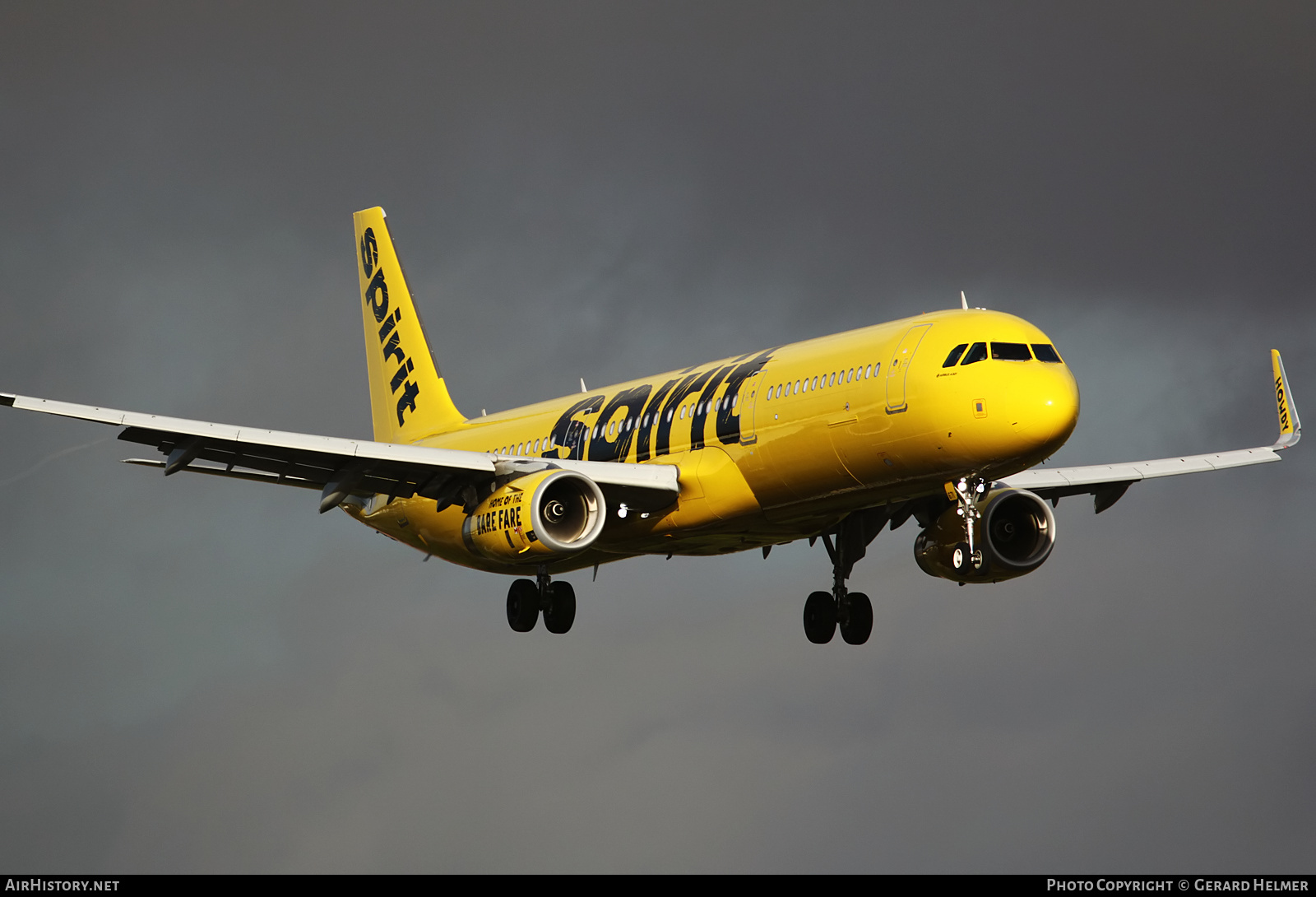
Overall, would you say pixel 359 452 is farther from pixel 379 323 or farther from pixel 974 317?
pixel 379 323

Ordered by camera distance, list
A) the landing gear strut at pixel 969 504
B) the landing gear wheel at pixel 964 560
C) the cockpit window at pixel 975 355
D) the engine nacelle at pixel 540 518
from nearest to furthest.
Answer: the cockpit window at pixel 975 355, the landing gear strut at pixel 969 504, the landing gear wheel at pixel 964 560, the engine nacelle at pixel 540 518

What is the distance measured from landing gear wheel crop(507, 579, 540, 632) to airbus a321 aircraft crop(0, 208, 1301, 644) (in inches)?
2.2

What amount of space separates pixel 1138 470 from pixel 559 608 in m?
16.3

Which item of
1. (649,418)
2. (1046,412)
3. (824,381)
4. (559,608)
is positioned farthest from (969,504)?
(559,608)

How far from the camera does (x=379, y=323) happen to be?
190 ft

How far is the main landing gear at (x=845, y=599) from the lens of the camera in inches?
1692

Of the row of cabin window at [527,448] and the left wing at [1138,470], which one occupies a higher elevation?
the row of cabin window at [527,448]

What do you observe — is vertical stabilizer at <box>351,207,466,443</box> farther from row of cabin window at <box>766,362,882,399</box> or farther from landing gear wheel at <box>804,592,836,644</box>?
row of cabin window at <box>766,362,882,399</box>

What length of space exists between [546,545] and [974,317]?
1059 cm

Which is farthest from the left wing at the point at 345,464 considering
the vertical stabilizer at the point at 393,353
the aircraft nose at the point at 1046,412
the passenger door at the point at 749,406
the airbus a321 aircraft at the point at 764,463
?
the vertical stabilizer at the point at 393,353

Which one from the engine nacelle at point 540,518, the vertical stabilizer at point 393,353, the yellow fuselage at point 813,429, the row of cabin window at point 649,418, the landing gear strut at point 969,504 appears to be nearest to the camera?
the yellow fuselage at point 813,429

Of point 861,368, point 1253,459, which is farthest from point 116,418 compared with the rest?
point 1253,459

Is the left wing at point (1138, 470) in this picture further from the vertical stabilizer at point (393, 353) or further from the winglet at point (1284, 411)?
the vertical stabilizer at point (393, 353)

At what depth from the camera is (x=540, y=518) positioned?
37438 millimetres
